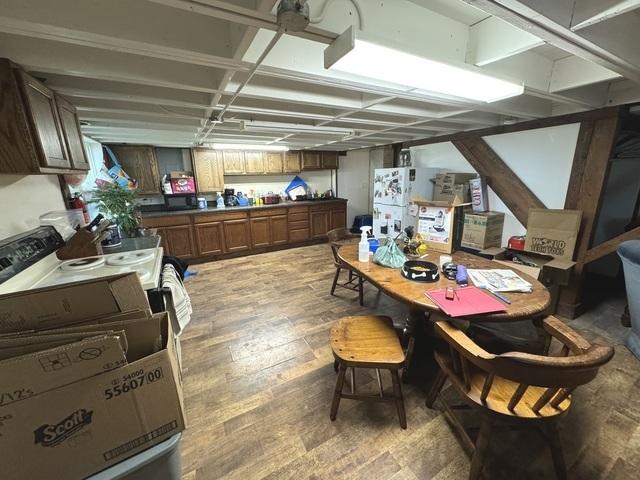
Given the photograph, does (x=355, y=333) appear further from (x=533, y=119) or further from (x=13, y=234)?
(x=533, y=119)

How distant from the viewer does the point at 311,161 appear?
535cm

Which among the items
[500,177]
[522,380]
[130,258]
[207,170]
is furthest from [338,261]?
[207,170]

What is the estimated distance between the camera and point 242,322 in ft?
8.41

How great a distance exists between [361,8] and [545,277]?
110 inches

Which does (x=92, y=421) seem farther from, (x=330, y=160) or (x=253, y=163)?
(x=330, y=160)

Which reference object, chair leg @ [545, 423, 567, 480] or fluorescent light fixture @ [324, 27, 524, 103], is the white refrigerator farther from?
chair leg @ [545, 423, 567, 480]

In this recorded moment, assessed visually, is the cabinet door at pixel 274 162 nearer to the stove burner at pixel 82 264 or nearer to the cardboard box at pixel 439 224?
the cardboard box at pixel 439 224

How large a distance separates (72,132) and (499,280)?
10.4 ft

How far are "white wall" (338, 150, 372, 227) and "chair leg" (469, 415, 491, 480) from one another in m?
5.16

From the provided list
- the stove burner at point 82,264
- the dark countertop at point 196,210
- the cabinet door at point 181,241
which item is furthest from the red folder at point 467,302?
the cabinet door at point 181,241

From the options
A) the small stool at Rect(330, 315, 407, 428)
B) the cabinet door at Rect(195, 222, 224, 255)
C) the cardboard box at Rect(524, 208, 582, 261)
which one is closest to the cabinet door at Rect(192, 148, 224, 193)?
the cabinet door at Rect(195, 222, 224, 255)

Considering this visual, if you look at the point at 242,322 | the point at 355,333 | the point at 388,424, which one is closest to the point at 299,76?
the point at 355,333

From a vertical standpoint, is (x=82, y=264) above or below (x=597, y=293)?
above

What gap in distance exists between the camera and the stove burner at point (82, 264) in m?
1.59
